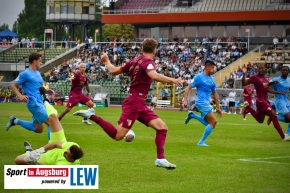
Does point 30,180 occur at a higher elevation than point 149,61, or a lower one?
lower

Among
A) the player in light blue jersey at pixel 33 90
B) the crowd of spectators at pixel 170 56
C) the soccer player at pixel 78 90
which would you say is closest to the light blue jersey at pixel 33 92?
the player in light blue jersey at pixel 33 90

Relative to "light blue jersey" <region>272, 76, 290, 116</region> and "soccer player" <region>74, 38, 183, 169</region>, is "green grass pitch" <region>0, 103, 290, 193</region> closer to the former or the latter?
"soccer player" <region>74, 38, 183, 169</region>

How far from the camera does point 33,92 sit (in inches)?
662

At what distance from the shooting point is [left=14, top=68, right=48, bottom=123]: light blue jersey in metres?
16.6

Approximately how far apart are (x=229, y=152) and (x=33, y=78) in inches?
213

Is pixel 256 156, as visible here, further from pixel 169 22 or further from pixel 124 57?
pixel 169 22

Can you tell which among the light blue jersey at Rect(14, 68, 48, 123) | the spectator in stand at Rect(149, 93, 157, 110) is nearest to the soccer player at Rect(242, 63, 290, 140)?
the light blue jersey at Rect(14, 68, 48, 123)

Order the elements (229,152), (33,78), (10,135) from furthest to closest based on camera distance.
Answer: (10,135) < (229,152) < (33,78)

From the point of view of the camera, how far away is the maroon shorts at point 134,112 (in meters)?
13.8

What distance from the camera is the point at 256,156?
17297 mm

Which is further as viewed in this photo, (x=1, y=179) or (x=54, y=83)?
(x=54, y=83)

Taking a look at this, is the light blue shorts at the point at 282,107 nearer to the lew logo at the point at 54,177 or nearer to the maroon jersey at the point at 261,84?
the maroon jersey at the point at 261,84

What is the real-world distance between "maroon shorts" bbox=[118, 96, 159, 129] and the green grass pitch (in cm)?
102

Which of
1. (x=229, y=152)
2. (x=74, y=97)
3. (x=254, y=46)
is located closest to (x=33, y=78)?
(x=229, y=152)
